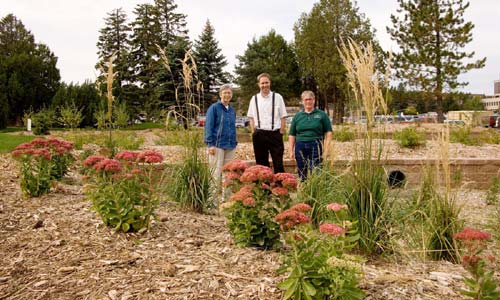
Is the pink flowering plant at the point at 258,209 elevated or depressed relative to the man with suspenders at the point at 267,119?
depressed

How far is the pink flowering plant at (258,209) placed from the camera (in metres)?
2.63

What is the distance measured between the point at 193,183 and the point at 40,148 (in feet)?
5.62

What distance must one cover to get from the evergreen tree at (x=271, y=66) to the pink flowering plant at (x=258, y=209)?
32.6m

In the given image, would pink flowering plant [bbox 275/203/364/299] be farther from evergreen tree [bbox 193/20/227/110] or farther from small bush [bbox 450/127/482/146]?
evergreen tree [bbox 193/20/227/110]

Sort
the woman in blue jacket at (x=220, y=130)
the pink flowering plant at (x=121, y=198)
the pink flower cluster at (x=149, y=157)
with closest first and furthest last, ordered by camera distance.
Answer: the pink flowering plant at (x=121, y=198), the pink flower cluster at (x=149, y=157), the woman in blue jacket at (x=220, y=130)

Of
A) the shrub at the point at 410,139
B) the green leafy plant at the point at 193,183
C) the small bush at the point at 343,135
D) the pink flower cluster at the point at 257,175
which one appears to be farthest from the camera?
the small bush at the point at 343,135

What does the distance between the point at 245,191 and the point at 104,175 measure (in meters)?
1.14

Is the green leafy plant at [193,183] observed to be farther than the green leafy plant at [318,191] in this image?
Yes

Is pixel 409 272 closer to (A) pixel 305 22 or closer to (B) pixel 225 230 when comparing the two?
(B) pixel 225 230

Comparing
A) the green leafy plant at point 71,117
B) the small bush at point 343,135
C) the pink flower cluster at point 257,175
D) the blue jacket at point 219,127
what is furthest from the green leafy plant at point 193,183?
the green leafy plant at point 71,117

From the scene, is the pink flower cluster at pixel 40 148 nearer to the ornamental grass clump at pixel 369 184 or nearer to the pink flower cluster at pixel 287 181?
the pink flower cluster at pixel 287 181

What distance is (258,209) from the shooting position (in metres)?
2.68

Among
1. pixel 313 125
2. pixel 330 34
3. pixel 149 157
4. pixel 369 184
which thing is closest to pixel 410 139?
pixel 313 125

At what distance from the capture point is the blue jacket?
451cm
